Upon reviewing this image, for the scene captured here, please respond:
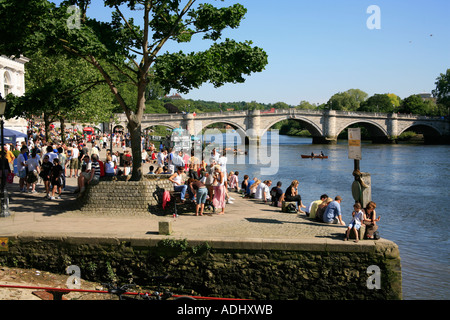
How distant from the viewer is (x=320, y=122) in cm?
8100

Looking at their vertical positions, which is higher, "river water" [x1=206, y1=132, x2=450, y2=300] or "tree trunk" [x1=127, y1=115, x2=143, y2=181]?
"tree trunk" [x1=127, y1=115, x2=143, y2=181]

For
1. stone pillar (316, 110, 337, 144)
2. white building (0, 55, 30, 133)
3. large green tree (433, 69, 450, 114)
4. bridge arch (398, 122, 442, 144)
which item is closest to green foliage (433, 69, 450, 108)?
large green tree (433, 69, 450, 114)

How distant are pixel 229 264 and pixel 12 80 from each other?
82.5 ft

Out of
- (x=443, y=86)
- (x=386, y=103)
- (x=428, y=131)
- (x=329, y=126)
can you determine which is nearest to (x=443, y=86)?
(x=443, y=86)

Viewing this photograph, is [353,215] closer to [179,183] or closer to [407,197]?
[179,183]

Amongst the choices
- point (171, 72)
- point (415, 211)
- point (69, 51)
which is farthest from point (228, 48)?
point (415, 211)

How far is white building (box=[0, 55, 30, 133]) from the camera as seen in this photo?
28.1 metres

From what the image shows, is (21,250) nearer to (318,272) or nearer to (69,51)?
(69,51)

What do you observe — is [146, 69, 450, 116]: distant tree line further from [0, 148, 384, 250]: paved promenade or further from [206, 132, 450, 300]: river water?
[0, 148, 384, 250]: paved promenade

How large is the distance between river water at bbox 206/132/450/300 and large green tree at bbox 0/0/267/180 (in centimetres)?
737

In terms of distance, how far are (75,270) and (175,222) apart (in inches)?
101

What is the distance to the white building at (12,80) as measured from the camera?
92.2 ft

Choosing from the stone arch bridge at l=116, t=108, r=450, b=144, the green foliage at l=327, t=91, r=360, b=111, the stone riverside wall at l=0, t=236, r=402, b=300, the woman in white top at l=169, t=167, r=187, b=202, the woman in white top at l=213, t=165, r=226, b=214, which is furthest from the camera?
the green foliage at l=327, t=91, r=360, b=111

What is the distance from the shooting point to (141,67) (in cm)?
1291
